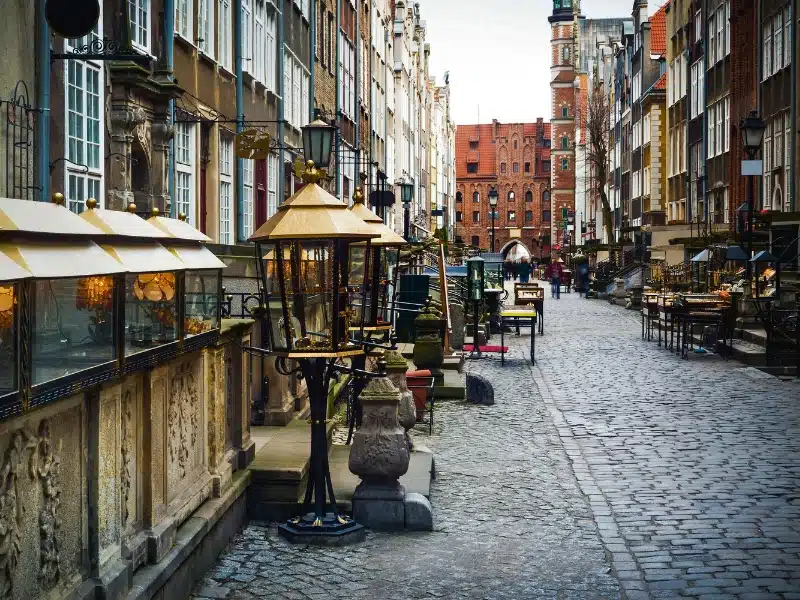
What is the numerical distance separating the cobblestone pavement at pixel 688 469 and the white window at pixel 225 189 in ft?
19.6

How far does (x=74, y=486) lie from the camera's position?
534 centimetres

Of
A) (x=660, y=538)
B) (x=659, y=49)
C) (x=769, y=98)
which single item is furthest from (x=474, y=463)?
(x=659, y=49)

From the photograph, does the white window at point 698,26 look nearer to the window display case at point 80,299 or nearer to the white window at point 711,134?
the white window at point 711,134

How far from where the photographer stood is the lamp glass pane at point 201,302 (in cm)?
752

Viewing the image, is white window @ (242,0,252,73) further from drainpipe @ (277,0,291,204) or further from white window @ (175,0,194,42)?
white window @ (175,0,194,42)

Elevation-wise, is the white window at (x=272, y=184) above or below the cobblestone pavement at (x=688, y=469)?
above

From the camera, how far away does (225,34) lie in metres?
20.3

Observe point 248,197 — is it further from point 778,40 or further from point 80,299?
point 778,40

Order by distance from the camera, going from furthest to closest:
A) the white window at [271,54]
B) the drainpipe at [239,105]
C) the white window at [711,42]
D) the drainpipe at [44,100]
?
the white window at [711,42], the white window at [271,54], the drainpipe at [239,105], the drainpipe at [44,100]

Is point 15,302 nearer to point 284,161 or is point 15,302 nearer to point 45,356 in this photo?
point 45,356

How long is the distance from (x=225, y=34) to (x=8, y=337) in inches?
652

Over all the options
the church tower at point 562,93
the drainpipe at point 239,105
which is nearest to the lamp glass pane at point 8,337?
the drainpipe at point 239,105

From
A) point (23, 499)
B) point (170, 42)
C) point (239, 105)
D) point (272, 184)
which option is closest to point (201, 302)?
point (23, 499)

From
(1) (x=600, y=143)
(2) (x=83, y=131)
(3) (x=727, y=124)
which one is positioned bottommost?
(2) (x=83, y=131)
